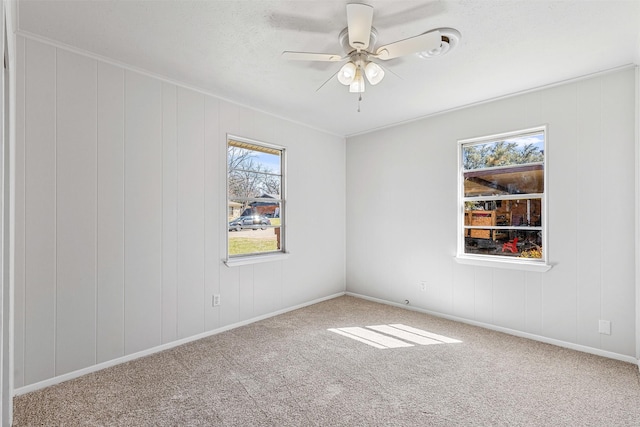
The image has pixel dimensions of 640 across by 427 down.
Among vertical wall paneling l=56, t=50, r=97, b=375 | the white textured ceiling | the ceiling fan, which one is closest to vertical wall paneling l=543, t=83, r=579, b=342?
the white textured ceiling

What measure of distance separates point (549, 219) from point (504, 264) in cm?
62

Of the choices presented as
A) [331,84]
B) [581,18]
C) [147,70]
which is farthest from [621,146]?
[147,70]

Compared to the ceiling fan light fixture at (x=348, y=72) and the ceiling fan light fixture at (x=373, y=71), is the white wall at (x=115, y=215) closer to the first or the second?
the ceiling fan light fixture at (x=348, y=72)

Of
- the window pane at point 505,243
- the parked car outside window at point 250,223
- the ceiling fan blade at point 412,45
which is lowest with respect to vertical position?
the window pane at point 505,243

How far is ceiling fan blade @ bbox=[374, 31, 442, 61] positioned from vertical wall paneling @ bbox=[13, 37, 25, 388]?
96.4 inches

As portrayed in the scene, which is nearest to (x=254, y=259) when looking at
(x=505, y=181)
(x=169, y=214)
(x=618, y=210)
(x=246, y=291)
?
(x=246, y=291)

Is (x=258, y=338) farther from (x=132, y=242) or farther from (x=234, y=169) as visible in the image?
(x=234, y=169)

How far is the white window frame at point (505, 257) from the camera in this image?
320cm

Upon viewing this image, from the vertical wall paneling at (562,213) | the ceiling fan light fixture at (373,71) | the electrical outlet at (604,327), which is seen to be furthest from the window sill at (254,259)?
the electrical outlet at (604,327)

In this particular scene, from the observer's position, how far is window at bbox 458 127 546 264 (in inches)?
131

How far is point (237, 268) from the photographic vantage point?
3619mm

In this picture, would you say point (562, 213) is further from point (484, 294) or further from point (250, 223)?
point (250, 223)

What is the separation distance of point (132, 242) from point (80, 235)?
0.38 m

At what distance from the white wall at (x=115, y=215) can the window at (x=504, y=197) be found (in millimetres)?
2435
